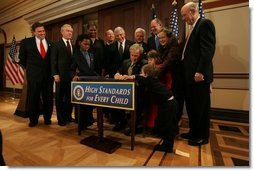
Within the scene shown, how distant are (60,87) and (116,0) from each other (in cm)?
250

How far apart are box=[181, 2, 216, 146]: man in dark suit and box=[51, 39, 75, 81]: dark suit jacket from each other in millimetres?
1632

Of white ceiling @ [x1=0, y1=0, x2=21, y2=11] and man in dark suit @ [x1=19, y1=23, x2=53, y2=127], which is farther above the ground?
white ceiling @ [x1=0, y1=0, x2=21, y2=11]

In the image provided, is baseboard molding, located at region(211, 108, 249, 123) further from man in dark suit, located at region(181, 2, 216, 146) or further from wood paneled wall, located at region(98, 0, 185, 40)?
wood paneled wall, located at region(98, 0, 185, 40)

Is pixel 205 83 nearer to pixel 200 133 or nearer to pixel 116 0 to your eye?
pixel 200 133

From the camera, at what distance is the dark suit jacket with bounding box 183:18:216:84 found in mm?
1814

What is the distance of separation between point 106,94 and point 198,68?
94cm

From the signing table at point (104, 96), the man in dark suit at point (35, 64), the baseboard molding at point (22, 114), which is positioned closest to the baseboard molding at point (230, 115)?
the signing table at point (104, 96)

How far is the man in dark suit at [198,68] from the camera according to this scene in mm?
1821

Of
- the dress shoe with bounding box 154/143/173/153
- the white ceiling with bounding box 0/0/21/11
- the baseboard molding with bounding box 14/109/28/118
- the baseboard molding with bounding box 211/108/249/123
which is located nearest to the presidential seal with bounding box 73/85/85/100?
the dress shoe with bounding box 154/143/173/153

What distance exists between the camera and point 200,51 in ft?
6.23

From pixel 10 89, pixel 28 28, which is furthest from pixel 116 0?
pixel 10 89

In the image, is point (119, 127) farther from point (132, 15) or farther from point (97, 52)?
point (132, 15)

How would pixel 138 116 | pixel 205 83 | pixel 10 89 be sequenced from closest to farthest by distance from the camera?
pixel 205 83 → pixel 138 116 → pixel 10 89

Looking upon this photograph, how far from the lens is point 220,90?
10.1ft
